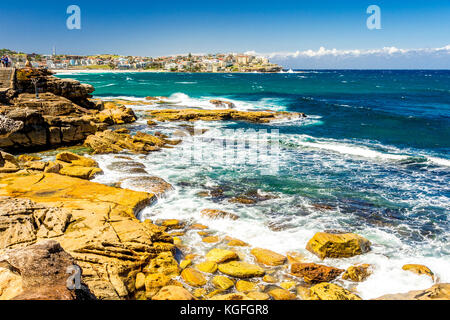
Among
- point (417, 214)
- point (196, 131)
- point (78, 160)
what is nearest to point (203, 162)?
point (78, 160)

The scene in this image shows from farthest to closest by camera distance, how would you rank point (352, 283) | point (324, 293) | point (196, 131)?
point (196, 131) < point (352, 283) < point (324, 293)

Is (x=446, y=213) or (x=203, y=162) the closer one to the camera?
(x=446, y=213)

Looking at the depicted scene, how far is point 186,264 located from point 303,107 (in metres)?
45.9

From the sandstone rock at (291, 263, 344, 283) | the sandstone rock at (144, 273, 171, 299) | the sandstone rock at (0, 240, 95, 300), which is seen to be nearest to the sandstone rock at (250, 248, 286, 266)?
the sandstone rock at (291, 263, 344, 283)

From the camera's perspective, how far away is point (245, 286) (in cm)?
815

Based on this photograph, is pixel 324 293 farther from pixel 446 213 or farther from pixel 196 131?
pixel 196 131

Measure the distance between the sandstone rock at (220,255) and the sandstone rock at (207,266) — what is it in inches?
7.8

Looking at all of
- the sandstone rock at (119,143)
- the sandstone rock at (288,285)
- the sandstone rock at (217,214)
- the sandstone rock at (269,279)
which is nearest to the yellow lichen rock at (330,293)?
the sandstone rock at (288,285)

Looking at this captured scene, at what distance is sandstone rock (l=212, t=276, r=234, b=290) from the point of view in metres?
8.09

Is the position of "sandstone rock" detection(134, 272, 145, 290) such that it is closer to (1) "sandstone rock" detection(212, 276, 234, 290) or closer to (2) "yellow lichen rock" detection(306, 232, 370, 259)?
(1) "sandstone rock" detection(212, 276, 234, 290)

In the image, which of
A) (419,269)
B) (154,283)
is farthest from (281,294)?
(419,269)

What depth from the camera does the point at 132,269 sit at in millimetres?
7844

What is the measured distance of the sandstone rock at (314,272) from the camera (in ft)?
28.2

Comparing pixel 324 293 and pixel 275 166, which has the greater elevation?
pixel 275 166
